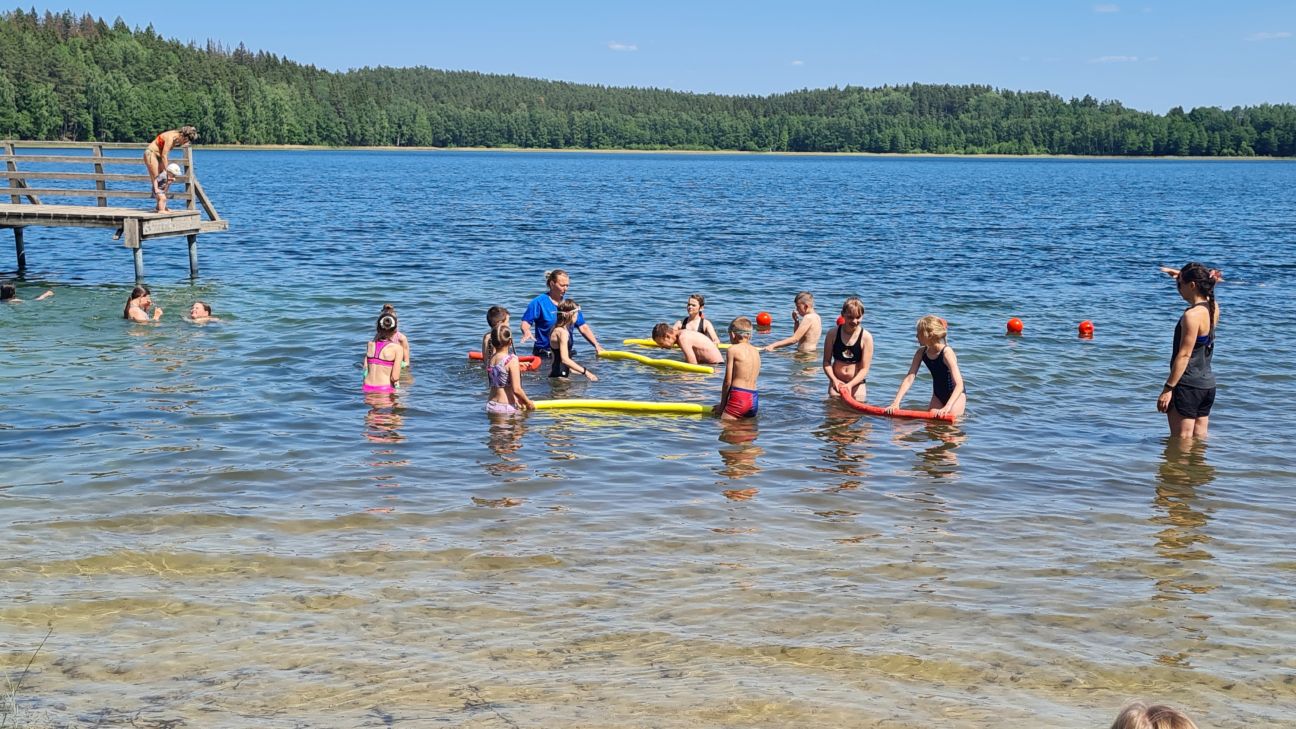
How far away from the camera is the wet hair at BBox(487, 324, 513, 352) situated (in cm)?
1323

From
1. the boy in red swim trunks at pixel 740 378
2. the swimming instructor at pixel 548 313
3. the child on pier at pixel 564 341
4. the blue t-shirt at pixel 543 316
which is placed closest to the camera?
the boy in red swim trunks at pixel 740 378

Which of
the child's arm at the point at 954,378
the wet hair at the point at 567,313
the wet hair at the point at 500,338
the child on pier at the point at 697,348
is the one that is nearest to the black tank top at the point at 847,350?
the child's arm at the point at 954,378

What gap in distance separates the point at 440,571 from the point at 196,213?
20.2 metres

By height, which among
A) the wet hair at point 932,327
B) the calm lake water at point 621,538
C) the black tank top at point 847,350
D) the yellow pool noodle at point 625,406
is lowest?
the calm lake water at point 621,538

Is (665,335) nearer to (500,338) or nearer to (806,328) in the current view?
(806,328)

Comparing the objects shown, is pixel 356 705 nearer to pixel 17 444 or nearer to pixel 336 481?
pixel 336 481

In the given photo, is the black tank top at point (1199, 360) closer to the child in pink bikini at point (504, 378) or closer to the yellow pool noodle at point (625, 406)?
the yellow pool noodle at point (625, 406)

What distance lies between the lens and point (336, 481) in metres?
10.8

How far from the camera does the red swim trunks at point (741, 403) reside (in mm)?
13516

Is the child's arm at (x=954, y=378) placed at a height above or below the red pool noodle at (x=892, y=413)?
above

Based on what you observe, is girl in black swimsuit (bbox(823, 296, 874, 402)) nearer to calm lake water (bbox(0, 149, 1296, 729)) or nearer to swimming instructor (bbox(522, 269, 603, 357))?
calm lake water (bbox(0, 149, 1296, 729))

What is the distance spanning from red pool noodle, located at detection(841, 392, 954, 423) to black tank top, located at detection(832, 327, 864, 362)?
49 centimetres

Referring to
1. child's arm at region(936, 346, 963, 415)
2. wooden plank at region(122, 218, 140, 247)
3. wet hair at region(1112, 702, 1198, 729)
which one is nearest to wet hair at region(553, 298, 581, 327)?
child's arm at region(936, 346, 963, 415)

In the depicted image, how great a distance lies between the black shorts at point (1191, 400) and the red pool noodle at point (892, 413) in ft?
8.60
